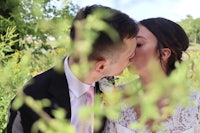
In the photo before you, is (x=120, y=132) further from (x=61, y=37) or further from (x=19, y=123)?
(x=61, y=37)

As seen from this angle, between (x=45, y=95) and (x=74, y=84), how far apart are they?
122 mm

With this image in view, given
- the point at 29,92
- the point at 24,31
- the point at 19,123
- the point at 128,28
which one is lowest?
the point at 24,31

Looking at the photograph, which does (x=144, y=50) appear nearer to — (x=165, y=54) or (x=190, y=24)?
(x=165, y=54)

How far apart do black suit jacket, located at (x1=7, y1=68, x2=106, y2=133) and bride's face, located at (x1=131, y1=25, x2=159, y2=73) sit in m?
0.38

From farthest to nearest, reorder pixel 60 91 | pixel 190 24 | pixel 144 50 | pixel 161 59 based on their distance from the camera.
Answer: pixel 190 24 → pixel 161 59 → pixel 144 50 → pixel 60 91

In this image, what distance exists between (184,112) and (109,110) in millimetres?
1679

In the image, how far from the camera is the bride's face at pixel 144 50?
2.00 metres

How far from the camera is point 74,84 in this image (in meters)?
1.76

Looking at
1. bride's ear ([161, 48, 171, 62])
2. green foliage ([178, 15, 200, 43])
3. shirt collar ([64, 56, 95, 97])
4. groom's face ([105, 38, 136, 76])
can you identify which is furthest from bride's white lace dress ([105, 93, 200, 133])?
groom's face ([105, 38, 136, 76])

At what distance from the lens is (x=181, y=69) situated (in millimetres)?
622

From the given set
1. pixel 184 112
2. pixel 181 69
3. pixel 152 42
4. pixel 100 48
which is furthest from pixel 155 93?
pixel 184 112

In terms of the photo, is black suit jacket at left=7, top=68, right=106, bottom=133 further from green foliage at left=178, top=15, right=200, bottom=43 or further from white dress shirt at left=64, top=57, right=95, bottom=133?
green foliage at left=178, top=15, right=200, bottom=43

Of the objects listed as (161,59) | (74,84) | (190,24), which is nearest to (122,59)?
(74,84)

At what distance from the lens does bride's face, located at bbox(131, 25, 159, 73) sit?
2004 mm
